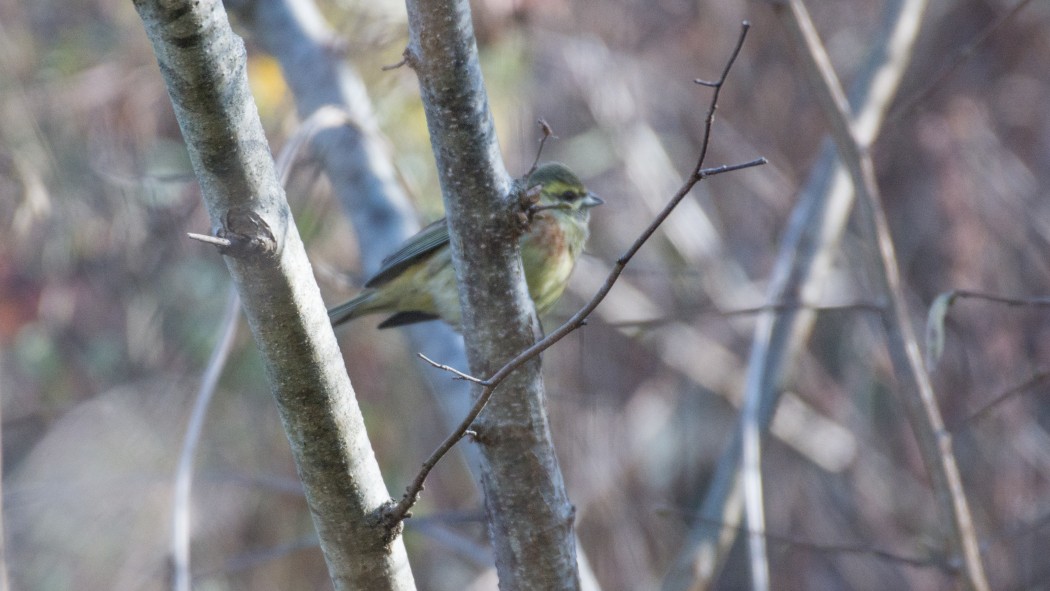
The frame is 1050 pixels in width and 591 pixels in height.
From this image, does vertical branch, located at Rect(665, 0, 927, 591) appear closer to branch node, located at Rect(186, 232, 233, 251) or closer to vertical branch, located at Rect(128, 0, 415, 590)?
vertical branch, located at Rect(128, 0, 415, 590)

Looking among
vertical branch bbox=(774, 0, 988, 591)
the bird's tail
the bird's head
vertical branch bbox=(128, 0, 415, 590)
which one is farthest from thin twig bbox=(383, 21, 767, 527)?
the bird's head

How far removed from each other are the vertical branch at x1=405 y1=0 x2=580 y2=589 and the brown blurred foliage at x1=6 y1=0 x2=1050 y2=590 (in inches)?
127

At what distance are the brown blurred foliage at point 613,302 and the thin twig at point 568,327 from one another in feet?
11.7

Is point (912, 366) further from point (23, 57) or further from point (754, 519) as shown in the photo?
point (23, 57)

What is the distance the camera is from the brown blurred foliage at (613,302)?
5.64 metres

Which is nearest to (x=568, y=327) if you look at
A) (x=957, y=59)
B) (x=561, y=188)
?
(x=957, y=59)

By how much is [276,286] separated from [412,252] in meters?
2.28

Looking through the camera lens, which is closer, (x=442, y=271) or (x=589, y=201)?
(x=442, y=271)

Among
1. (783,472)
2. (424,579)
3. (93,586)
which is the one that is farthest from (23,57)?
(783,472)

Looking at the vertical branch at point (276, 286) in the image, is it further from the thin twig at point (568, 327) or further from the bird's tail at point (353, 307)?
the bird's tail at point (353, 307)

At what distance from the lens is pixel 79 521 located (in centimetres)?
597

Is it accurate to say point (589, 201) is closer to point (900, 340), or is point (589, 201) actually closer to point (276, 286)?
point (900, 340)

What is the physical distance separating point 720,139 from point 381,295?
137 inches

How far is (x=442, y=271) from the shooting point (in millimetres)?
3723
